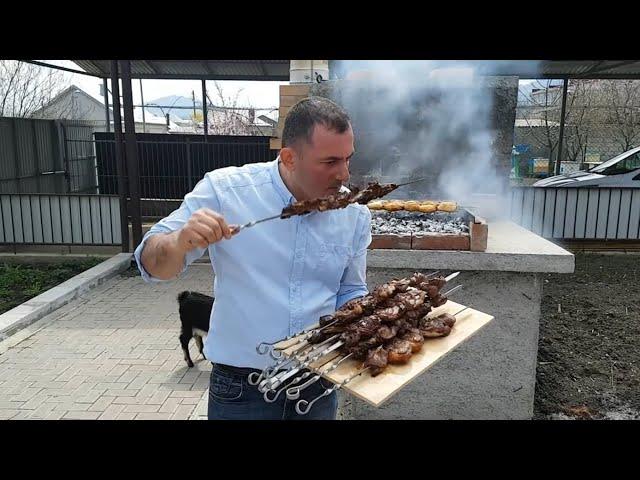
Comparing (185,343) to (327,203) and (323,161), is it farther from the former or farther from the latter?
(323,161)

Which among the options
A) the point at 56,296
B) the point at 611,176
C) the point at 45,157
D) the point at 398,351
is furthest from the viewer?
the point at 45,157

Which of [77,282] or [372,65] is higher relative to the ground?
[372,65]

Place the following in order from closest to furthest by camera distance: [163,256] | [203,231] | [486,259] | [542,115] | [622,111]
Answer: [203,231], [163,256], [486,259], [622,111], [542,115]

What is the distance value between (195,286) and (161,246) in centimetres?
714

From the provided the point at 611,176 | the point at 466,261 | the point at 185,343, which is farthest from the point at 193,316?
the point at 611,176

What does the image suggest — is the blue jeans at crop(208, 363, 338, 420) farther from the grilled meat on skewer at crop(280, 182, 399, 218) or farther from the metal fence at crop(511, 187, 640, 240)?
the metal fence at crop(511, 187, 640, 240)

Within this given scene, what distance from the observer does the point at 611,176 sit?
1248cm

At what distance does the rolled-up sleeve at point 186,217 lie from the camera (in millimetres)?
2324

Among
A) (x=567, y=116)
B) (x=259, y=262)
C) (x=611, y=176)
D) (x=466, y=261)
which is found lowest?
(x=466, y=261)

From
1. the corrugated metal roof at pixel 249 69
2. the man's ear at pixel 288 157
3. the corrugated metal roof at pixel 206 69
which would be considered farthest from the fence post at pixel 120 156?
the man's ear at pixel 288 157

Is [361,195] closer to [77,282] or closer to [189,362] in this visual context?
[189,362]

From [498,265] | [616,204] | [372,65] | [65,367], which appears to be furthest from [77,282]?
[616,204]

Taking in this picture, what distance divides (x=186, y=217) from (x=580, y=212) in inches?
416

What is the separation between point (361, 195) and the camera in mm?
2750
